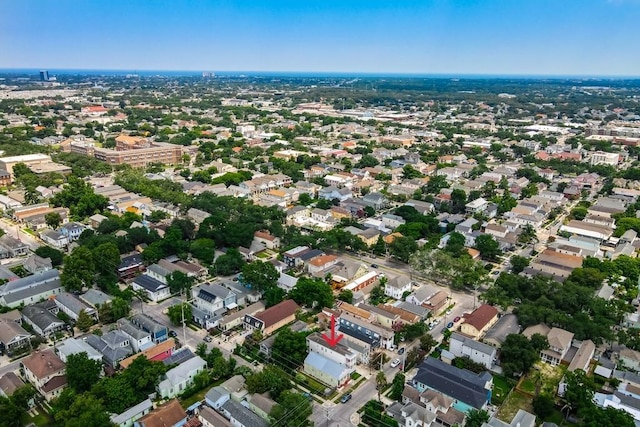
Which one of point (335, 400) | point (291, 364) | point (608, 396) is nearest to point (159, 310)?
point (291, 364)

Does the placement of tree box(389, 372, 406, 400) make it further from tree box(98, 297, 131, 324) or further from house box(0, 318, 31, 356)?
house box(0, 318, 31, 356)

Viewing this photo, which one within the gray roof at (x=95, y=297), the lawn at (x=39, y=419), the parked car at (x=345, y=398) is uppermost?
the gray roof at (x=95, y=297)

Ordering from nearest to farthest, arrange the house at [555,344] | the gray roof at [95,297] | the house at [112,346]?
the house at [112,346] < the house at [555,344] < the gray roof at [95,297]

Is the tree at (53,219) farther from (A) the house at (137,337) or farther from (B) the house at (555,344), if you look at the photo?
(B) the house at (555,344)

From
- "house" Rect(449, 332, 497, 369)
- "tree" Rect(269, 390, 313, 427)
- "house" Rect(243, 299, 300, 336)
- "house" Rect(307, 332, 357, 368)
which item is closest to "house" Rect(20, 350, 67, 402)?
"house" Rect(243, 299, 300, 336)

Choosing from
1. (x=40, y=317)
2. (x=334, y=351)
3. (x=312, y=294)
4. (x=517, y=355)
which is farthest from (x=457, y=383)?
(x=40, y=317)

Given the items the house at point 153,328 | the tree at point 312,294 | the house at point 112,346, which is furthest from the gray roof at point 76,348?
the tree at point 312,294

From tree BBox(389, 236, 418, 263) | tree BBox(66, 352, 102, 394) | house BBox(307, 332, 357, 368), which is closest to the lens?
tree BBox(66, 352, 102, 394)

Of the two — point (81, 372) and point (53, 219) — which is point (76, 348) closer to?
point (81, 372)
